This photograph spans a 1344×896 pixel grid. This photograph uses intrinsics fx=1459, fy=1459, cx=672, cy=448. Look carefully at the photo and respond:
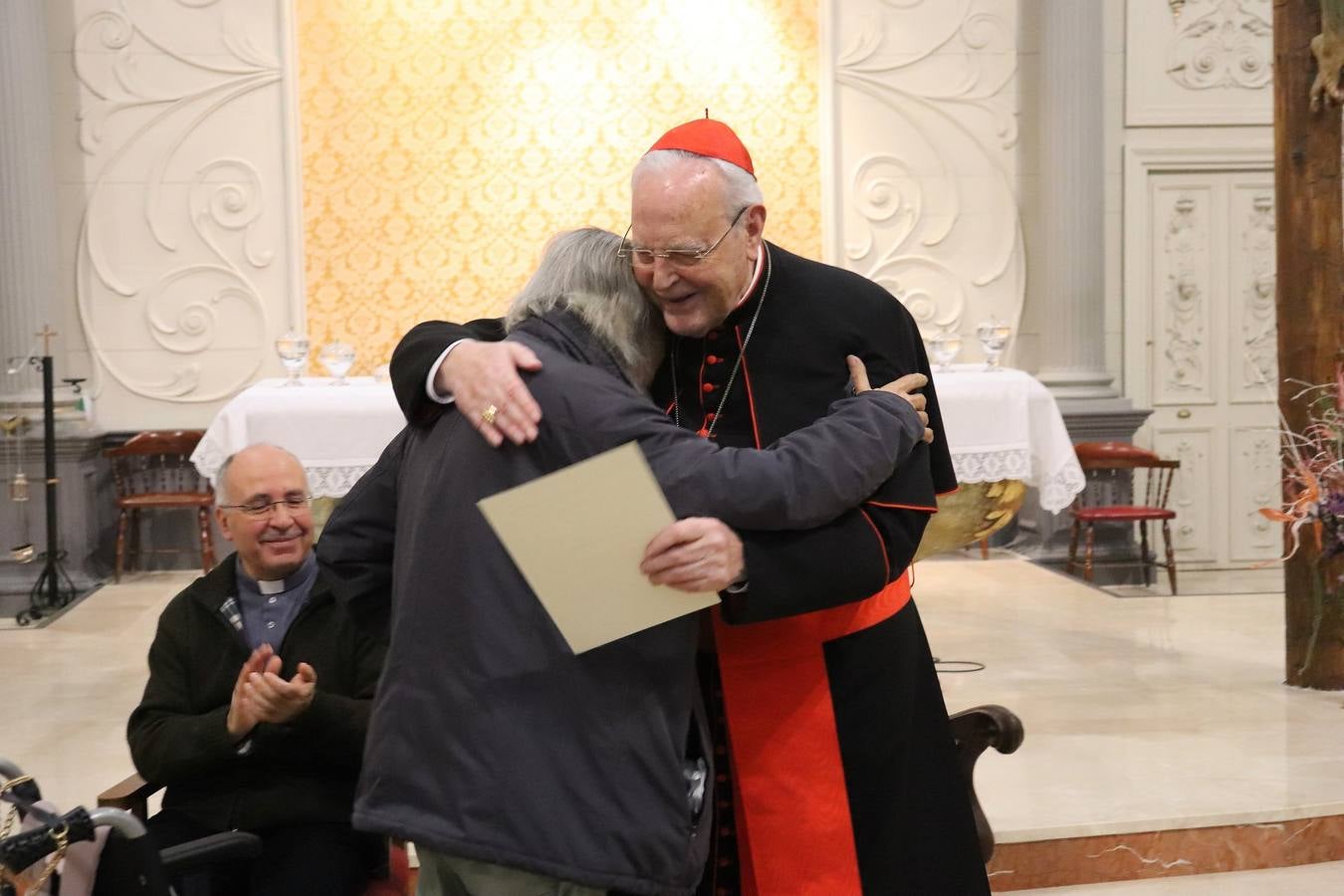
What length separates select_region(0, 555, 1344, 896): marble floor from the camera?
13.3 feet

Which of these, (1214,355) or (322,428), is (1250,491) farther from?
(322,428)

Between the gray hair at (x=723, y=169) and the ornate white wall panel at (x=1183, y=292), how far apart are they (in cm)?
750

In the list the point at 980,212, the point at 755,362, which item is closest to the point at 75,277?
the point at 980,212

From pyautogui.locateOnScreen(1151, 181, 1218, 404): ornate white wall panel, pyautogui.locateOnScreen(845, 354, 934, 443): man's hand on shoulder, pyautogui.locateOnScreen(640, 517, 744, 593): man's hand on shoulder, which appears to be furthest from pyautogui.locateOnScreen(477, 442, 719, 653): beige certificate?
pyautogui.locateOnScreen(1151, 181, 1218, 404): ornate white wall panel

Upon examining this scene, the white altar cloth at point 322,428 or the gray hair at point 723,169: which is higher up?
the gray hair at point 723,169

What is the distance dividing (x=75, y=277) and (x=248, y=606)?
6446 mm

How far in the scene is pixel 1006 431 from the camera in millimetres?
5828

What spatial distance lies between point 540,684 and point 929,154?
7.75m

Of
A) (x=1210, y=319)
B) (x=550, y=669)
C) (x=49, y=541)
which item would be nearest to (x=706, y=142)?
(x=550, y=669)

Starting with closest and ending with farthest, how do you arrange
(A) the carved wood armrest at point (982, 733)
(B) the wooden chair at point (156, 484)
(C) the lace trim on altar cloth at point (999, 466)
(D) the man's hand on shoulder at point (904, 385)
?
1. (D) the man's hand on shoulder at point (904, 385)
2. (A) the carved wood armrest at point (982, 733)
3. (C) the lace trim on altar cloth at point (999, 466)
4. (B) the wooden chair at point (156, 484)

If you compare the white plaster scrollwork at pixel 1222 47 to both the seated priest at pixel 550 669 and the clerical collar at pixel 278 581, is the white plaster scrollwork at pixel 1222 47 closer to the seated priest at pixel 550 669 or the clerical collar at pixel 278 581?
the clerical collar at pixel 278 581

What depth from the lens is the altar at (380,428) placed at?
5.70 m

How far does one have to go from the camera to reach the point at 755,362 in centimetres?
246

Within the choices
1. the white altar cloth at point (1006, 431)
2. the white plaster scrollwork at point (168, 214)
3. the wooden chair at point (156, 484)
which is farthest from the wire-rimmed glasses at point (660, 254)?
the white plaster scrollwork at point (168, 214)
